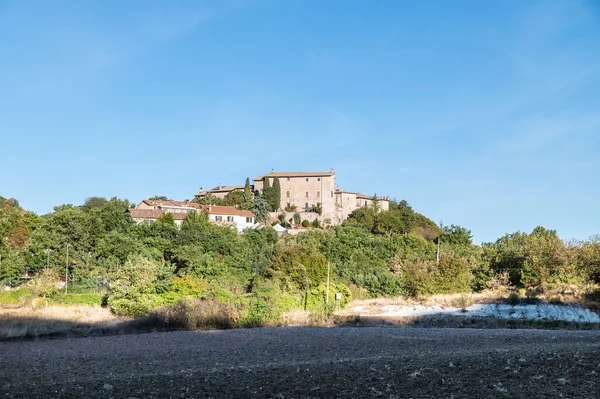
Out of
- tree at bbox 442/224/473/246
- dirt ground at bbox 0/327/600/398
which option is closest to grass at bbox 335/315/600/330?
dirt ground at bbox 0/327/600/398

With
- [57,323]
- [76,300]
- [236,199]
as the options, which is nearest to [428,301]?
[57,323]

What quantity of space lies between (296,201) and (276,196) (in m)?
4.56

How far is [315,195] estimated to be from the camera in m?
102

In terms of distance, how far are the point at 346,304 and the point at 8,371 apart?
25341 mm

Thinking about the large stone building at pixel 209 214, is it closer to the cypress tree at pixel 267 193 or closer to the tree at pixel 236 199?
the tree at pixel 236 199

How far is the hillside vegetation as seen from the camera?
1188 inches

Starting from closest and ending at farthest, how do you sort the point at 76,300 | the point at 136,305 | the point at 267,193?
the point at 136,305 → the point at 76,300 → the point at 267,193

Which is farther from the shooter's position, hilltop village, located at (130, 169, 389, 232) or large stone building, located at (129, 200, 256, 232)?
hilltop village, located at (130, 169, 389, 232)

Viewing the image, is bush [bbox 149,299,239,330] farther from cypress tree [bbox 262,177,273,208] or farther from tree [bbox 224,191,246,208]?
cypress tree [bbox 262,177,273,208]

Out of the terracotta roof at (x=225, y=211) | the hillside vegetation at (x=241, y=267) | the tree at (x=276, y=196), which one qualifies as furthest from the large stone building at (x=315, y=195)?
the hillside vegetation at (x=241, y=267)

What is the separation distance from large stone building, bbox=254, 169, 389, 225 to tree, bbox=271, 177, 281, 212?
5.27ft

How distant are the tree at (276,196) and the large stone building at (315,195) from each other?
161 cm

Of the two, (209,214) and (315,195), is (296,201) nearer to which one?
(315,195)

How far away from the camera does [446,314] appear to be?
95.1ft
